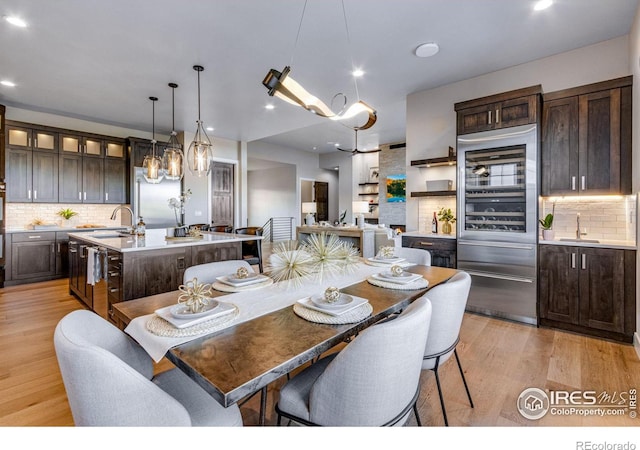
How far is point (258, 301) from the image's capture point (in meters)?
1.57

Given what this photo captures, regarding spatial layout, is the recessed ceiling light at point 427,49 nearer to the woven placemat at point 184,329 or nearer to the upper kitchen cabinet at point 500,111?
the upper kitchen cabinet at point 500,111

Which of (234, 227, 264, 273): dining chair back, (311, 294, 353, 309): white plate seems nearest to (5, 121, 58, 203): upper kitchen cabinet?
(234, 227, 264, 273): dining chair back

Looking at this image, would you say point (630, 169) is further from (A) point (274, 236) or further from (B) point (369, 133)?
(A) point (274, 236)

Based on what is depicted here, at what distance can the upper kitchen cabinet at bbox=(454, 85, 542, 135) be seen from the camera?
A: 3203 mm

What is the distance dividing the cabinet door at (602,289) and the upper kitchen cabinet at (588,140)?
Result: 2.05 ft

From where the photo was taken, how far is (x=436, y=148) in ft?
14.0

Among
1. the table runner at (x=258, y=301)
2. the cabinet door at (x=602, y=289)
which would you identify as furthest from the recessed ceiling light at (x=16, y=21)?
the cabinet door at (x=602, y=289)

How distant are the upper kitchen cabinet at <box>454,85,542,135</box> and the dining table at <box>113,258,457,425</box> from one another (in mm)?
2456

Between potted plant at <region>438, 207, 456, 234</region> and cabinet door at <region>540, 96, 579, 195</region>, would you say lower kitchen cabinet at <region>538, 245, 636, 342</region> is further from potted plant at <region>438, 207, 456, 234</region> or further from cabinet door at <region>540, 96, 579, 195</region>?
potted plant at <region>438, 207, 456, 234</region>

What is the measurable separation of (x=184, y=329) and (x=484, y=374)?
213 cm

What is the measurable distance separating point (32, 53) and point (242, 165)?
452 cm

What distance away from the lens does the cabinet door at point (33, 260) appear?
485cm

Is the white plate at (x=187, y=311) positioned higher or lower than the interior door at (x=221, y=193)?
lower
